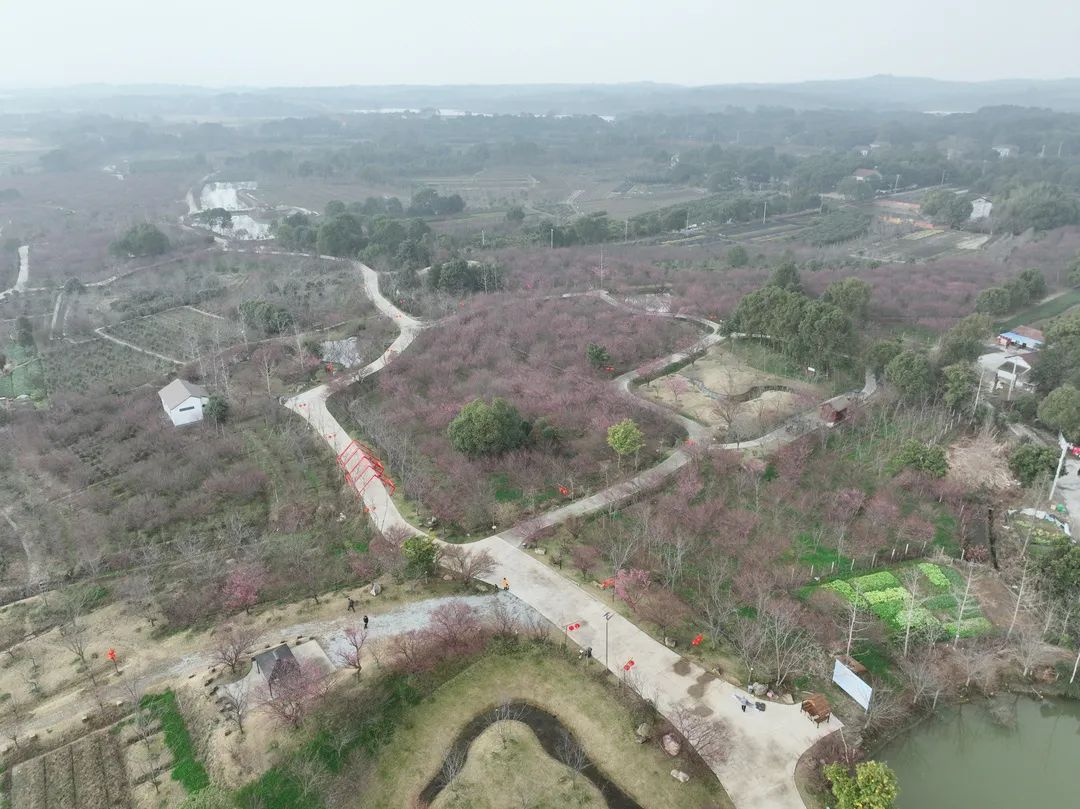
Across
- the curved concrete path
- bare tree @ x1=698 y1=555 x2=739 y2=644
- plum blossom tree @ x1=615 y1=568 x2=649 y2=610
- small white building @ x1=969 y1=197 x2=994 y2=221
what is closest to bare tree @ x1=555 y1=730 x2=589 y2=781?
the curved concrete path

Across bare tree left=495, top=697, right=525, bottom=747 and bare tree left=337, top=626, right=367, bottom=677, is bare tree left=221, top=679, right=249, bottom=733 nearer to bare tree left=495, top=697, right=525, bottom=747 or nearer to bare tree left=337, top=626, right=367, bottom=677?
bare tree left=337, top=626, right=367, bottom=677

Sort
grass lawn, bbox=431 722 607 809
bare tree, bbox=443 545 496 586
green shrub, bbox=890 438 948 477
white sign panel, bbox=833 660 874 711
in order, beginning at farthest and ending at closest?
green shrub, bbox=890 438 948 477
bare tree, bbox=443 545 496 586
white sign panel, bbox=833 660 874 711
grass lawn, bbox=431 722 607 809

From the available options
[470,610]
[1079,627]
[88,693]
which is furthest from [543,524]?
[1079,627]

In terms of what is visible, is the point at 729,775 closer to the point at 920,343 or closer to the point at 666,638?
the point at 666,638

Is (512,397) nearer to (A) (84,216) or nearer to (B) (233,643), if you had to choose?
(B) (233,643)

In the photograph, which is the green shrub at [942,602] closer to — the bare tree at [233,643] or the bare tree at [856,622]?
the bare tree at [856,622]

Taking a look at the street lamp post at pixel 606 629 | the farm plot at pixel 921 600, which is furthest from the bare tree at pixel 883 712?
the street lamp post at pixel 606 629
